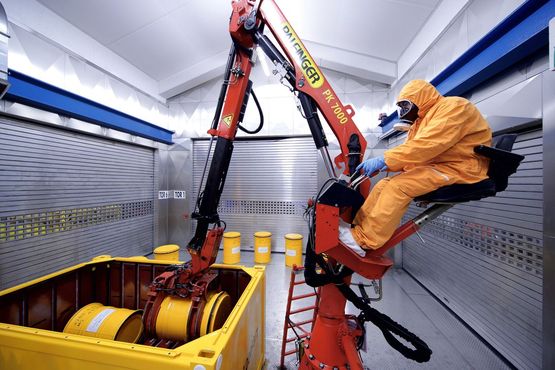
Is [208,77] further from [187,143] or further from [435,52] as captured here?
[435,52]

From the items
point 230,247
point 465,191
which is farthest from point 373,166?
point 230,247

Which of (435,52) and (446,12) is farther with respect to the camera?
(435,52)

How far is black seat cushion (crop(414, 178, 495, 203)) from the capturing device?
52.3 inches

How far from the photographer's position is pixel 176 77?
573 centimetres

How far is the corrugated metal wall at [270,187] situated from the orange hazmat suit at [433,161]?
4.33m

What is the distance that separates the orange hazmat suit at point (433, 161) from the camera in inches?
52.7

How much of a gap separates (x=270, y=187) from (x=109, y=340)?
489 centimetres

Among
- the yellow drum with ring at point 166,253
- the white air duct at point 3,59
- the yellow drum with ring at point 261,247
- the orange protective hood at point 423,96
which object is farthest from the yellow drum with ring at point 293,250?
the white air duct at point 3,59

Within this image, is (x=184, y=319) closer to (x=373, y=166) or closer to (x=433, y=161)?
(x=373, y=166)

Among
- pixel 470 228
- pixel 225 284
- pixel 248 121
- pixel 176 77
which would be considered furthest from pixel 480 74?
pixel 176 77

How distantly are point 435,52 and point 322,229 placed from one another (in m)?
3.84

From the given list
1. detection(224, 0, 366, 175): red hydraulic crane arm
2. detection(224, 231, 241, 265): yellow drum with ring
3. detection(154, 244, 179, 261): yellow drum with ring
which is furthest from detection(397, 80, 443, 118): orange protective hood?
detection(224, 231, 241, 265): yellow drum with ring

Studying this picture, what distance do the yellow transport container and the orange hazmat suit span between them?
111 cm

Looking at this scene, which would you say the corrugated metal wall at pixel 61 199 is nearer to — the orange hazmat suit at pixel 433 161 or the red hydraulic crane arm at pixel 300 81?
the red hydraulic crane arm at pixel 300 81
